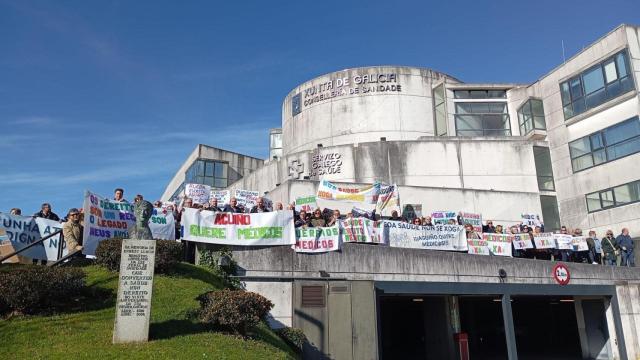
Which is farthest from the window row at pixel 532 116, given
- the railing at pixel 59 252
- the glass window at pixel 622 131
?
the railing at pixel 59 252

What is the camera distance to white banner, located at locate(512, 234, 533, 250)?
21844mm

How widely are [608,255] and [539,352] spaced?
22.7 feet

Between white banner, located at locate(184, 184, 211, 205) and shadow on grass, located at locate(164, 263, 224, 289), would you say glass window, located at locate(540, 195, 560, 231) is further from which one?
shadow on grass, located at locate(164, 263, 224, 289)

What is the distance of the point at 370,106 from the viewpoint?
119ft

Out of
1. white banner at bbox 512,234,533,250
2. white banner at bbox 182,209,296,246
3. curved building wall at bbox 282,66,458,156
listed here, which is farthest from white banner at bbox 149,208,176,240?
curved building wall at bbox 282,66,458,156

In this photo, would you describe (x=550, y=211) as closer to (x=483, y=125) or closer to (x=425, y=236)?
(x=483, y=125)

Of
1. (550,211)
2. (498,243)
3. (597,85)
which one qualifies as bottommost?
(498,243)

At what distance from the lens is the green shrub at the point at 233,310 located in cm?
1194

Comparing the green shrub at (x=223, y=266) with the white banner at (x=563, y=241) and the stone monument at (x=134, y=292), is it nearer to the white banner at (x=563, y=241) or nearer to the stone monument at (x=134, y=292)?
the stone monument at (x=134, y=292)

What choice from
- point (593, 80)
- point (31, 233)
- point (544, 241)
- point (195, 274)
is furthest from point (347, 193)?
point (593, 80)

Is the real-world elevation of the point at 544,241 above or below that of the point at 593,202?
below

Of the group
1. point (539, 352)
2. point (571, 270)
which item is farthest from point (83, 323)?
point (539, 352)

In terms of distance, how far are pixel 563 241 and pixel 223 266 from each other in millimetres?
15194

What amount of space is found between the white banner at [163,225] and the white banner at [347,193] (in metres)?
8.76
